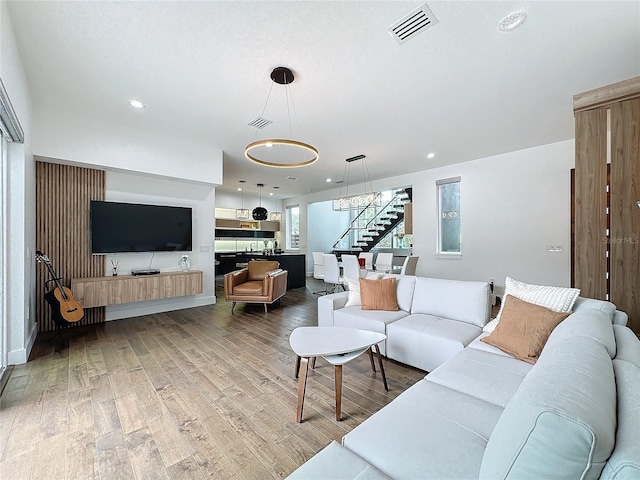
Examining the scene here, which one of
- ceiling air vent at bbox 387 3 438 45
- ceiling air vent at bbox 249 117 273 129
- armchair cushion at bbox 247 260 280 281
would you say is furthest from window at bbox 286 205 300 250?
ceiling air vent at bbox 387 3 438 45

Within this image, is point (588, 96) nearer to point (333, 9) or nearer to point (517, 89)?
point (517, 89)

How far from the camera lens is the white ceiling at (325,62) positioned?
2.16m

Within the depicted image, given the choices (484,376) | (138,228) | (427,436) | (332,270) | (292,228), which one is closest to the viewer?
(427,436)

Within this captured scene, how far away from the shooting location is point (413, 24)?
2248 millimetres

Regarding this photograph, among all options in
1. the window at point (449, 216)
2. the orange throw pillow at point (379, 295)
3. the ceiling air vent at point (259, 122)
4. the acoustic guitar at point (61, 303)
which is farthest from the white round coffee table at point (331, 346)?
the window at point (449, 216)

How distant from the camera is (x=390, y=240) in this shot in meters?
9.70

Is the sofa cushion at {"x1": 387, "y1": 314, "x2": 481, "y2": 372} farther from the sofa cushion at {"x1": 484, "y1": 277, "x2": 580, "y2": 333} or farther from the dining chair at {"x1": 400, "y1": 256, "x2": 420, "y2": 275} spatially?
the dining chair at {"x1": 400, "y1": 256, "x2": 420, "y2": 275}

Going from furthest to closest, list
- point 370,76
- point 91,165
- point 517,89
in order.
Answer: point 91,165 < point 517,89 < point 370,76

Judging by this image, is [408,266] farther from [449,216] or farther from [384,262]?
[449,216]

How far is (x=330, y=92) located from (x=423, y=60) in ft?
3.42

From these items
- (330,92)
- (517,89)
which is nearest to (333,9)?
(330,92)

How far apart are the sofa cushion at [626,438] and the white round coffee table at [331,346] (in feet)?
4.82

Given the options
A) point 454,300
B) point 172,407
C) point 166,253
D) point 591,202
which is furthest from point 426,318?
point 166,253

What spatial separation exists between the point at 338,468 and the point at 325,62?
306 cm
